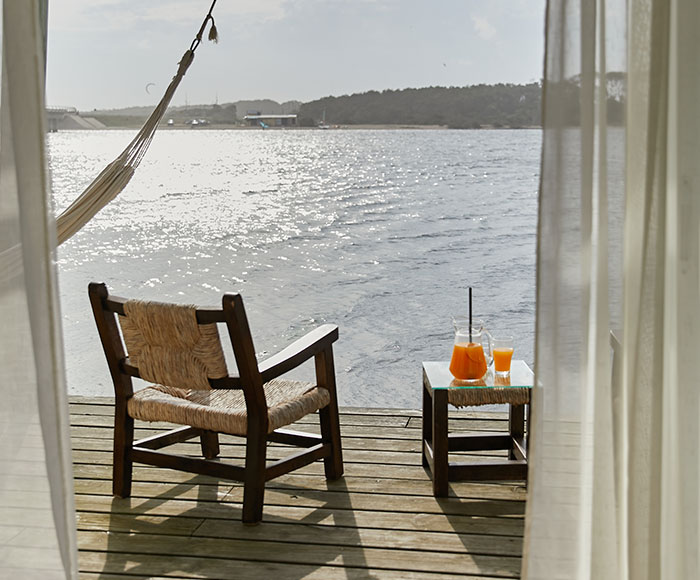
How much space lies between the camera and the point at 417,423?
3.43 metres

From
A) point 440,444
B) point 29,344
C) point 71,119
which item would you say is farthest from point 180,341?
point 71,119

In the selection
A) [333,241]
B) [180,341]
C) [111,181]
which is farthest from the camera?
[333,241]

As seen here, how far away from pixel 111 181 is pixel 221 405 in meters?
0.91

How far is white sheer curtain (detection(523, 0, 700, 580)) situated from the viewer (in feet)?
4.42

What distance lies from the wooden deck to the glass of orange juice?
0.41 m

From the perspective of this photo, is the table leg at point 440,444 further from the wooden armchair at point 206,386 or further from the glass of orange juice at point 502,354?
the wooden armchair at point 206,386

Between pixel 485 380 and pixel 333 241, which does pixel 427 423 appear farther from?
pixel 333 241

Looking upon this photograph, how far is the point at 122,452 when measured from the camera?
106 inches

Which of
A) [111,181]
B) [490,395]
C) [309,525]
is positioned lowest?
[309,525]

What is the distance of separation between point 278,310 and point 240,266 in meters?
2.77

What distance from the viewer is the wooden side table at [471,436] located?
2.58 meters

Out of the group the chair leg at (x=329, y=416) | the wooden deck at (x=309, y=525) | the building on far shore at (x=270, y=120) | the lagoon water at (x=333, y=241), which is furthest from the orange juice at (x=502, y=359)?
the building on far shore at (x=270, y=120)

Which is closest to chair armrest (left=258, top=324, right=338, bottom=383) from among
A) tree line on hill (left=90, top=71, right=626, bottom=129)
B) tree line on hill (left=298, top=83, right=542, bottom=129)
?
tree line on hill (left=90, top=71, right=626, bottom=129)

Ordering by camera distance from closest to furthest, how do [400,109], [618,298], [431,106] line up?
[618,298], [400,109], [431,106]
